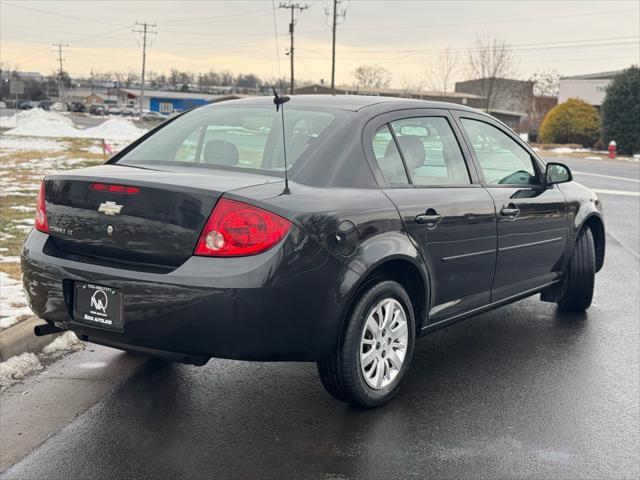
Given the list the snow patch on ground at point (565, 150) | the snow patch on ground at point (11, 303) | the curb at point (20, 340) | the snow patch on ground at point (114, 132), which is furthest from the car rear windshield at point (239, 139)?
the snow patch on ground at point (565, 150)

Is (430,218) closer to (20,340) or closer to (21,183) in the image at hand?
(20,340)

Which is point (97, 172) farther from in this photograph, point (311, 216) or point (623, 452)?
point (623, 452)

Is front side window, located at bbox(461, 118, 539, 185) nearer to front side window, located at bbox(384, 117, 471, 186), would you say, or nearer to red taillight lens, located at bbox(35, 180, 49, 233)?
front side window, located at bbox(384, 117, 471, 186)

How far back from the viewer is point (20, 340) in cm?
495

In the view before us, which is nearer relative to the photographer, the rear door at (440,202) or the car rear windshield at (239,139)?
the car rear windshield at (239,139)

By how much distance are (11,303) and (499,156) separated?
12.0 feet

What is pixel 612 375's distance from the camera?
497 cm

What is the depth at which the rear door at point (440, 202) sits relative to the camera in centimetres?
436

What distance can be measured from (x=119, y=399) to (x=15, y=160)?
18048 millimetres

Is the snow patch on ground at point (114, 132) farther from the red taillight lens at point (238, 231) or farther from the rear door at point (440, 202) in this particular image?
the red taillight lens at point (238, 231)

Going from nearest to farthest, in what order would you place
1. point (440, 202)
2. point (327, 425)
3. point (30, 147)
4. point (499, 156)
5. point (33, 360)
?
point (327, 425)
point (440, 202)
point (33, 360)
point (499, 156)
point (30, 147)

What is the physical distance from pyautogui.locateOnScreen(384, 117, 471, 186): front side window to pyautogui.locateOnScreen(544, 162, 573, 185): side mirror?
3.36 ft

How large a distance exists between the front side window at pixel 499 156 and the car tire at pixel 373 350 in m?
1.33

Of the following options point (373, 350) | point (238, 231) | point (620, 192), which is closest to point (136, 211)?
point (238, 231)
